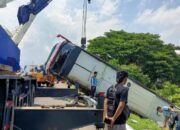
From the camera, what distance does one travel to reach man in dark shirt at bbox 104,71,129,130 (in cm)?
694

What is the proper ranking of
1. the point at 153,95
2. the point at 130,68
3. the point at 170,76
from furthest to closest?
the point at 170,76 → the point at 130,68 → the point at 153,95

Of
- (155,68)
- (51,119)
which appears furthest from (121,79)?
(155,68)

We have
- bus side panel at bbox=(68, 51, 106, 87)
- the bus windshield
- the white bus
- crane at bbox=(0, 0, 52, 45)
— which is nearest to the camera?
the bus windshield

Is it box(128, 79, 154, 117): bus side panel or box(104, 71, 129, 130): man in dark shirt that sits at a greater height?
box(104, 71, 129, 130): man in dark shirt

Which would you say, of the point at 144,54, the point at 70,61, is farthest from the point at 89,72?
the point at 144,54

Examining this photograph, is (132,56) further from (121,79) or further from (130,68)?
(121,79)

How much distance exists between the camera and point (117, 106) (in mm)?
7098

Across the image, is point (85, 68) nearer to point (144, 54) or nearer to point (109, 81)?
point (109, 81)

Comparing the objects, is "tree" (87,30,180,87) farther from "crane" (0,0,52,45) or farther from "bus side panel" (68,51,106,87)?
"bus side panel" (68,51,106,87)

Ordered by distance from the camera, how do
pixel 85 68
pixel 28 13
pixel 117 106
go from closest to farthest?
pixel 117 106, pixel 85 68, pixel 28 13

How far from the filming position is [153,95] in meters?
20.8

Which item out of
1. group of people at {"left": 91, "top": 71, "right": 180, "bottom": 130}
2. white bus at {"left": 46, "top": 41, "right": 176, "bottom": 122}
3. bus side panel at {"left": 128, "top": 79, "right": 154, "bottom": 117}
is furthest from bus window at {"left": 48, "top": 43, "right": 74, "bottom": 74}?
group of people at {"left": 91, "top": 71, "right": 180, "bottom": 130}

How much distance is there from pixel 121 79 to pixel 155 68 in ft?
159

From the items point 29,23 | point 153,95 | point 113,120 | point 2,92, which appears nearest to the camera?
point 2,92
